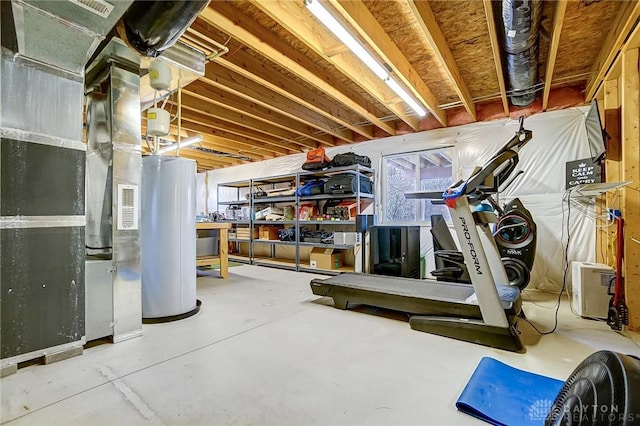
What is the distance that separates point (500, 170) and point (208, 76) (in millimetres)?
3131

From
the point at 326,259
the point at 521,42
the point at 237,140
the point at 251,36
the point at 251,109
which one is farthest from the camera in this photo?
the point at 237,140

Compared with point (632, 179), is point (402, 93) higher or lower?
higher

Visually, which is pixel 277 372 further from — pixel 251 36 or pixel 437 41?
pixel 437 41

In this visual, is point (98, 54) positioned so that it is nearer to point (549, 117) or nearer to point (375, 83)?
point (375, 83)

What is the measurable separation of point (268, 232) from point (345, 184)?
2.18 metres

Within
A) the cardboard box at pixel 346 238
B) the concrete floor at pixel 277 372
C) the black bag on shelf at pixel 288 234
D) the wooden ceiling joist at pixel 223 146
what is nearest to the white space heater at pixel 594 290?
the concrete floor at pixel 277 372

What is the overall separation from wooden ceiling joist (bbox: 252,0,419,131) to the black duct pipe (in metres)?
0.65

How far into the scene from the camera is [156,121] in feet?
8.87

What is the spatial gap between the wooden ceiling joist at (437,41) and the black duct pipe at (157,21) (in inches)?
60.0

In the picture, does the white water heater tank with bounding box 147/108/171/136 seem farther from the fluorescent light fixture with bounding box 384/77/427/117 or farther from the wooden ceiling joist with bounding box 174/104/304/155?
the fluorescent light fixture with bounding box 384/77/427/117

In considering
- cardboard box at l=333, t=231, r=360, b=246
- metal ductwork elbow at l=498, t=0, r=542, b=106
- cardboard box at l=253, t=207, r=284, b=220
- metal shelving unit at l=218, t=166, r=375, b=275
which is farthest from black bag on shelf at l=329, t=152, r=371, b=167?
metal ductwork elbow at l=498, t=0, r=542, b=106

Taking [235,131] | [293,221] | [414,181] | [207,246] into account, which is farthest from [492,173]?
[207,246]

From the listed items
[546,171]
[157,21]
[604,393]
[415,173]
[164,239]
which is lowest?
[604,393]

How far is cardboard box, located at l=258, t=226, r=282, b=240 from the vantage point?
5.98 m
